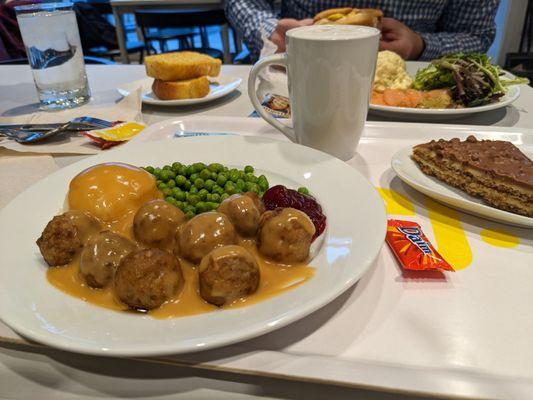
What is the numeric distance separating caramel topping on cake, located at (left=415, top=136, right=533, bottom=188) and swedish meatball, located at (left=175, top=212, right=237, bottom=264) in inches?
27.9

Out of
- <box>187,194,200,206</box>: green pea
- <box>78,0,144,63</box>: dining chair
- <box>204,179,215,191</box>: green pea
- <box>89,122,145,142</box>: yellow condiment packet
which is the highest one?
<box>204,179,215,191</box>: green pea

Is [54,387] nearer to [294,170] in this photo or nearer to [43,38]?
[294,170]

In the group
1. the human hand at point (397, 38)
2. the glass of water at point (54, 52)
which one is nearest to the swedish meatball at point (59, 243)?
the glass of water at point (54, 52)

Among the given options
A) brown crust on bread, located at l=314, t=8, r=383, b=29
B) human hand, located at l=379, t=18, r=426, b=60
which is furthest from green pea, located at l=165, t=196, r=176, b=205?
human hand, located at l=379, t=18, r=426, b=60

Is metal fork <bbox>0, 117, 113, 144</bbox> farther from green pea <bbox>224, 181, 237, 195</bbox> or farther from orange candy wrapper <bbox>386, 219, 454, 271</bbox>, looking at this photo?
orange candy wrapper <bbox>386, 219, 454, 271</bbox>

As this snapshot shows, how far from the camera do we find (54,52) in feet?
6.70

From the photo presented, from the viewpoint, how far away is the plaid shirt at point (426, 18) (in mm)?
2979

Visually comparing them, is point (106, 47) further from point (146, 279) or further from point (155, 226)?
point (146, 279)

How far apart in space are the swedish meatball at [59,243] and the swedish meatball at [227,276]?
0.96 feet

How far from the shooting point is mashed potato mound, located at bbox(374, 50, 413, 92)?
7.12ft

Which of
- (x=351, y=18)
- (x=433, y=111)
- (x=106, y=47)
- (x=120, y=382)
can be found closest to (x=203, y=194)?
(x=120, y=382)

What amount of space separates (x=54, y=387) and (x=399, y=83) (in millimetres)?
2031

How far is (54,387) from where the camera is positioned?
0.76 metres

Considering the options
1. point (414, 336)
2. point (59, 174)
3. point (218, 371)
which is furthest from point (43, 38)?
point (414, 336)
